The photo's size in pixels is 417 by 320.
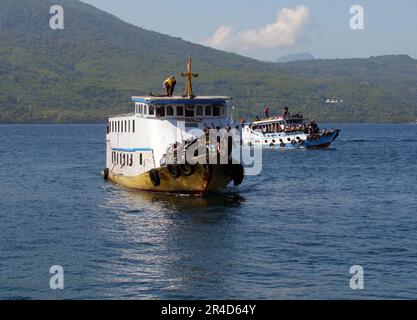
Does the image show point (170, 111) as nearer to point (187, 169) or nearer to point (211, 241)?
point (187, 169)

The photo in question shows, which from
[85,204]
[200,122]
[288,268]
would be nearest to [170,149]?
[200,122]

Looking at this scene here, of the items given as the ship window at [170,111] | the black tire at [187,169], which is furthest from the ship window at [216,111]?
the black tire at [187,169]

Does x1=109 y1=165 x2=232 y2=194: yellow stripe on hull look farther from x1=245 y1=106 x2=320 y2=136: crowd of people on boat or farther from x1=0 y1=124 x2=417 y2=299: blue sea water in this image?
x1=245 y1=106 x2=320 y2=136: crowd of people on boat

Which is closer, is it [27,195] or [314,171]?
[27,195]

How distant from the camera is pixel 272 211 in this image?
60.6 metres

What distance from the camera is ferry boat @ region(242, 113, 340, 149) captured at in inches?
5837

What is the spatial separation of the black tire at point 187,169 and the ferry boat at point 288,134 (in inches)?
3403

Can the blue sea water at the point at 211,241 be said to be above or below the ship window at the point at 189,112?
below

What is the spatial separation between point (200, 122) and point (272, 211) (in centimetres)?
1009

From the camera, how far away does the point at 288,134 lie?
495 feet

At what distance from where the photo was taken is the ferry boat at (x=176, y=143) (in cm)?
6272

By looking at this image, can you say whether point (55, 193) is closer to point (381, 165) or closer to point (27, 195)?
point (27, 195)

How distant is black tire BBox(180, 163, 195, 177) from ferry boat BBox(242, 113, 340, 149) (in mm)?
86431

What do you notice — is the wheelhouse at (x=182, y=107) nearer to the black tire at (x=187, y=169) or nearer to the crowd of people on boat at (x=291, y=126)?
the black tire at (x=187, y=169)
